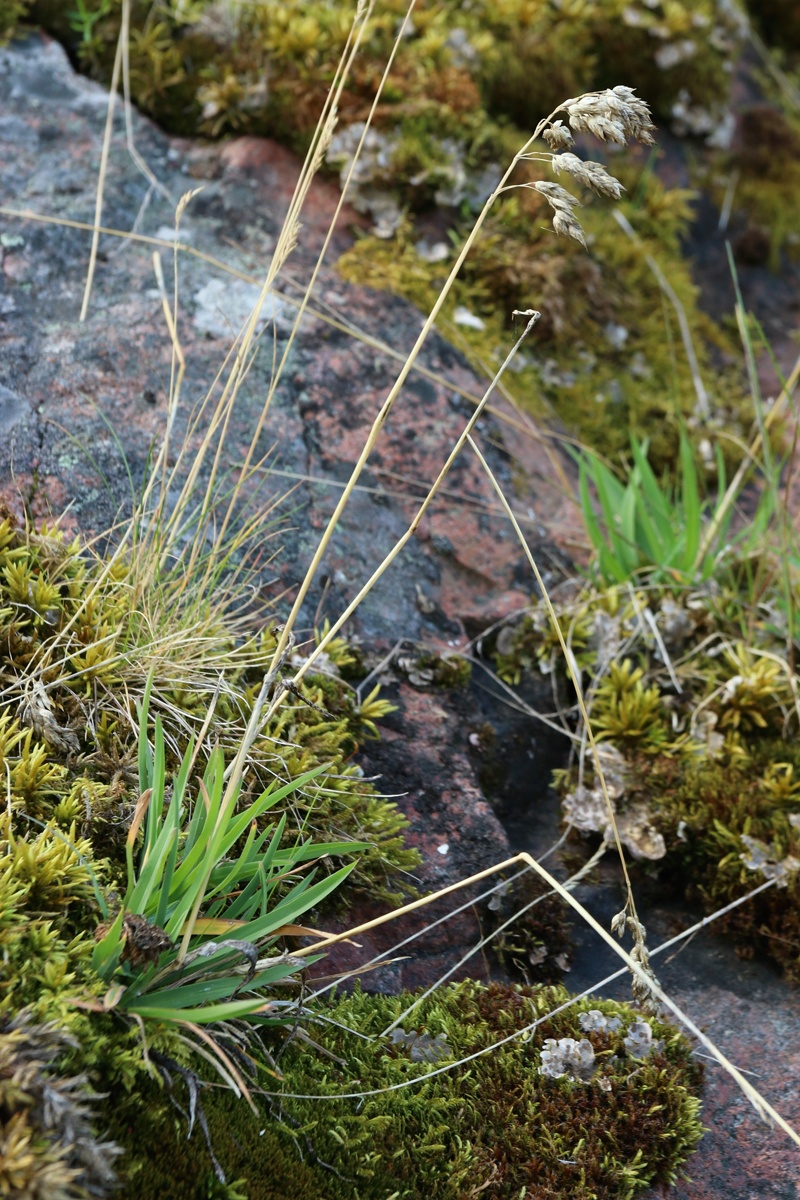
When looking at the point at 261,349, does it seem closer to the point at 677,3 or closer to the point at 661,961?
the point at 661,961

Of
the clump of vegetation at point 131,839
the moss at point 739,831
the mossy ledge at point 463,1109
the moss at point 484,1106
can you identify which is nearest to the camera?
the clump of vegetation at point 131,839

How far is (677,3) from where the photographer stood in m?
5.62

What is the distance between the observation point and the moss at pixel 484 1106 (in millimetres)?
2156

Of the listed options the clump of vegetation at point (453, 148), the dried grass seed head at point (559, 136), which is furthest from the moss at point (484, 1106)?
the clump of vegetation at point (453, 148)

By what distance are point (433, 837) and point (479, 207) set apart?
10.9ft

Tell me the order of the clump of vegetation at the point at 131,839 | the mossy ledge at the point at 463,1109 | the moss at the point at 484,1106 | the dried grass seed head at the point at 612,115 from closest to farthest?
the clump of vegetation at the point at 131,839 → the dried grass seed head at the point at 612,115 → the mossy ledge at the point at 463,1109 → the moss at the point at 484,1106

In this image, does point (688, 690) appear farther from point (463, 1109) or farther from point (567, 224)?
point (567, 224)

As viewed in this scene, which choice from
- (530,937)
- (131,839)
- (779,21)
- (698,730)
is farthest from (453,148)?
(779,21)

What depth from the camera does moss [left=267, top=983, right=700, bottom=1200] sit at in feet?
7.07

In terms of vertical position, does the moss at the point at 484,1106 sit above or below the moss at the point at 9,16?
below

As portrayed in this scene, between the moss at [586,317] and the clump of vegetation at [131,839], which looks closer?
the clump of vegetation at [131,839]

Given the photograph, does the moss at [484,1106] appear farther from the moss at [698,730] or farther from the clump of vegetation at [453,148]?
the clump of vegetation at [453,148]

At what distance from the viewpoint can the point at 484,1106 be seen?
234 centimetres

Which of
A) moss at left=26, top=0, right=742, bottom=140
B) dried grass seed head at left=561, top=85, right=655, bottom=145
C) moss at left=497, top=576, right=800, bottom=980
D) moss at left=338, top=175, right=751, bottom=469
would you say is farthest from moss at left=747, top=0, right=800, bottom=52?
dried grass seed head at left=561, top=85, right=655, bottom=145
